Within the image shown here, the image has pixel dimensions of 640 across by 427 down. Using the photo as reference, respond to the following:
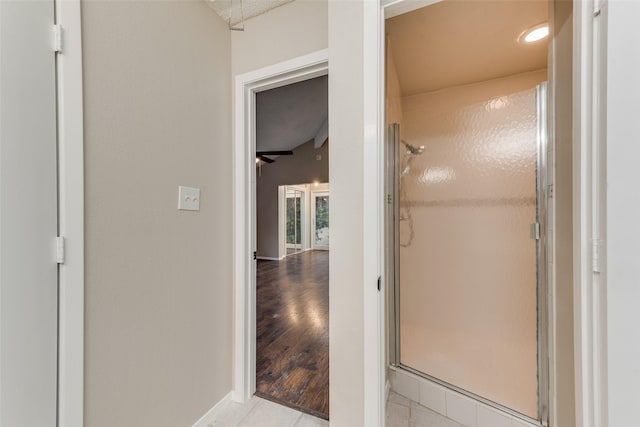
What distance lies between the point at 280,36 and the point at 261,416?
2.30 m

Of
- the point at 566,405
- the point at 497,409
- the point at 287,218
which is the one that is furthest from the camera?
the point at 287,218

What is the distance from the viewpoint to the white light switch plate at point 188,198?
4.25 feet

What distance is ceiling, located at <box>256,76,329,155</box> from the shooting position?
146 inches

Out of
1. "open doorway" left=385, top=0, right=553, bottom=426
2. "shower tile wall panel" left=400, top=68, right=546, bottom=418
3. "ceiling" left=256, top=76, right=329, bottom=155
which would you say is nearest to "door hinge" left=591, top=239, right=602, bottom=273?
"open doorway" left=385, top=0, right=553, bottom=426

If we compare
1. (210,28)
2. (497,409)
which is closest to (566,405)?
(497,409)

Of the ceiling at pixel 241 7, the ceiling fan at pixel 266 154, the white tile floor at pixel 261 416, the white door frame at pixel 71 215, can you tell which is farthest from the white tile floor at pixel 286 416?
the ceiling fan at pixel 266 154

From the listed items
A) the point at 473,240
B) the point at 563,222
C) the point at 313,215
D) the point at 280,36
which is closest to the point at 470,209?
the point at 473,240

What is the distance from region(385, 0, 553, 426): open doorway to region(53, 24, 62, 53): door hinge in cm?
144

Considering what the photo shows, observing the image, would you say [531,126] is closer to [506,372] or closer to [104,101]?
[506,372]

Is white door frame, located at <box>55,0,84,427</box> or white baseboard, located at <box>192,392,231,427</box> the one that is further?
white baseboard, located at <box>192,392,231,427</box>

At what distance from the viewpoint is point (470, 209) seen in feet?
5.88

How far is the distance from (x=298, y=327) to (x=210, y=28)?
2.64 metres

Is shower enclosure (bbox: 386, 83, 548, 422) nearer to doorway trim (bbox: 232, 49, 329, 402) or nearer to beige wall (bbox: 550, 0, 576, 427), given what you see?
beige wall (bbox: 550, 0, 576, 427)

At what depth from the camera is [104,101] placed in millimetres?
997
